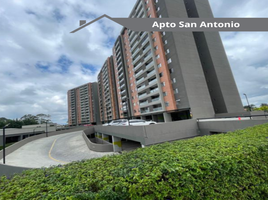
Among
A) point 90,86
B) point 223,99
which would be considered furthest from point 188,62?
point 90,86

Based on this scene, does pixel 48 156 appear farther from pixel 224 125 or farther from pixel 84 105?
pixel 84 105

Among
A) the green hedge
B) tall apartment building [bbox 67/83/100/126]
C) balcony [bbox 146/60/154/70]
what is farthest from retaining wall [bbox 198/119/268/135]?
tall apartment building [bbox 67/83/100/126]

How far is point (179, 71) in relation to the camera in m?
26.6

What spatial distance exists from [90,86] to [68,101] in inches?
1508

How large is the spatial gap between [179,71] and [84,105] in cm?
9876

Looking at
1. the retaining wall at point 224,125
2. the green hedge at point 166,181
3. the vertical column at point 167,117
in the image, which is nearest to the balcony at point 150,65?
the vertical column at point 167,117

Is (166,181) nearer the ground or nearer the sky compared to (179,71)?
nearer the ground

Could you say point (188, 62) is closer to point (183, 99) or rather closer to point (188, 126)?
point (183, 99)

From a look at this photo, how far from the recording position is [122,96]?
2092 inches

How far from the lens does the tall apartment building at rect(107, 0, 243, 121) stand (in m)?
26.7

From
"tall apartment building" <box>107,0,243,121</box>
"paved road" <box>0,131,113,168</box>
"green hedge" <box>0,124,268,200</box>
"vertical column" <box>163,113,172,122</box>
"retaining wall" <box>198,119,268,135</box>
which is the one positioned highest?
"tall apartment building" <box>107,0,243,121</box>

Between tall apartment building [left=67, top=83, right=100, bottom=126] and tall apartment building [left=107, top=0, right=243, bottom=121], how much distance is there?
2653 inches

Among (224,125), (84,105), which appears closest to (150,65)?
(224,125)

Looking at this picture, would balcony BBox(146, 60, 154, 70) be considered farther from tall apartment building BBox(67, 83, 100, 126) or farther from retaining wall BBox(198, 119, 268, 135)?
tall apartment building BBox(67, 83, 100, 126)
